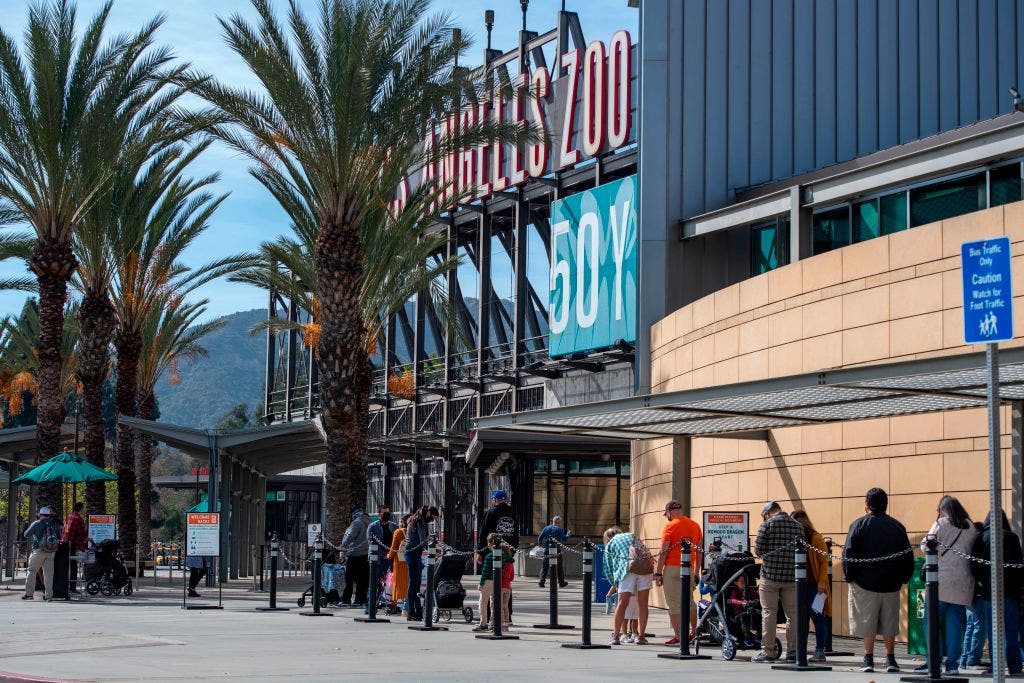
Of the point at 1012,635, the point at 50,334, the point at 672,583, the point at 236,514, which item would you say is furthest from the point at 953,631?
the point at 236,514

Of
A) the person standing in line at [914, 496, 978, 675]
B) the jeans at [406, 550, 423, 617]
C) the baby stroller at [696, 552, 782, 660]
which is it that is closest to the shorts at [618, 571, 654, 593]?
the baby stroller at [696, 552, 782, 660]

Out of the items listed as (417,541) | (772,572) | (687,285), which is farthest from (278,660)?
(687,285)

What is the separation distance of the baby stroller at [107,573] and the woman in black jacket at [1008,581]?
17911mm

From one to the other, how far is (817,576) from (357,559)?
987 cm

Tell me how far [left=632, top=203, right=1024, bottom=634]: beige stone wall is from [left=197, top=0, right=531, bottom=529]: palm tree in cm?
637

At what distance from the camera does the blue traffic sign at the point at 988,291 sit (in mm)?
9031

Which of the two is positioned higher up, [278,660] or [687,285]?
[687,285]

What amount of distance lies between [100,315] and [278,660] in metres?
20.5

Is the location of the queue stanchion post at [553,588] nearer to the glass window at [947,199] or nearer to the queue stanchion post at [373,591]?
the queue stanchion post at [373,591]

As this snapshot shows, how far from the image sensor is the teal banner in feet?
95.5

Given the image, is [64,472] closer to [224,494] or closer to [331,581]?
[224,494]

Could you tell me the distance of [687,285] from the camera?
2628 cm

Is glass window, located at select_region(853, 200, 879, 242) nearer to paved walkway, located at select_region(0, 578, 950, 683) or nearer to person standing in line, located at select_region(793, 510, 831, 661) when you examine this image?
paved walkway, located at select_region(0, 578, 950, 683)

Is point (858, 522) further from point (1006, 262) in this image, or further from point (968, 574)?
point (1006, 262)
